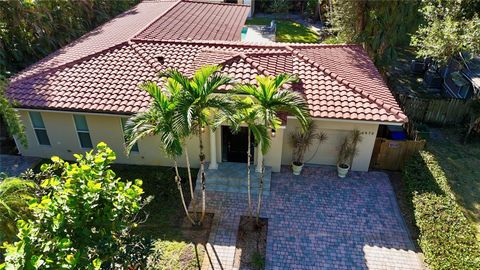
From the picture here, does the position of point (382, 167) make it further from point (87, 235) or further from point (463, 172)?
point (87, 235)

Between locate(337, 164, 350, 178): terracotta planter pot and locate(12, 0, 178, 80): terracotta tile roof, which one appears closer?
locate(337, 164, 350, 178): terracotta planter pot

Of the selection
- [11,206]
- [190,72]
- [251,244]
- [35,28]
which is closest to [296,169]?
[251,244]

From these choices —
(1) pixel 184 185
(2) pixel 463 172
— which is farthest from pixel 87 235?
(2) pixel 463 172

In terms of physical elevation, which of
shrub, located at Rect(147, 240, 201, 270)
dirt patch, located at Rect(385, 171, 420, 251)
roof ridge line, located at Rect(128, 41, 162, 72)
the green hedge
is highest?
roof ridge line, located at Rect(128, 41, 162, 72)

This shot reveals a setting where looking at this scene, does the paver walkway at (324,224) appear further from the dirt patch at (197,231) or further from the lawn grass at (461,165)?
the lawn grass at (461,165)

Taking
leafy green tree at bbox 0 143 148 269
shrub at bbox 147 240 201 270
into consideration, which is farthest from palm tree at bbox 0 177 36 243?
shrub at bbox 147 240 201 270

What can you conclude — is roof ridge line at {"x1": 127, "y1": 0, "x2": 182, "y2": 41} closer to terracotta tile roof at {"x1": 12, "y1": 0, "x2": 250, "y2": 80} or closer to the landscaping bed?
terracotta tile roof at {"x1": 12, "y1": 0, "x2": 250, "y2": 80}

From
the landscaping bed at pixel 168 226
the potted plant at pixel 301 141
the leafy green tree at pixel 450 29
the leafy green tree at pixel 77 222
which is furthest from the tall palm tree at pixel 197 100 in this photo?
the leafy green tree at pixel 450 29

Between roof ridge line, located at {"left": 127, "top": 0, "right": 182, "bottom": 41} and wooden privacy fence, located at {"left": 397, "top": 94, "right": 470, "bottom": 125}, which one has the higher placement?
roof ridge line, located at {"left": 127, "top": 0, "right": 182, "bottom": 41}
